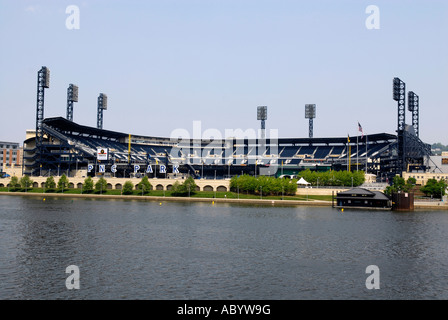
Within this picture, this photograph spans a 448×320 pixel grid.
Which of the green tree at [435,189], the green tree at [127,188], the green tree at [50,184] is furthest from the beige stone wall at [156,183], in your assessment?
the green tree at [435,189]

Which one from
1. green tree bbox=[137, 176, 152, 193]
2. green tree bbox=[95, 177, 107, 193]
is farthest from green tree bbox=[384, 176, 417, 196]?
green tree bbox=[95, 177, 107, 193]

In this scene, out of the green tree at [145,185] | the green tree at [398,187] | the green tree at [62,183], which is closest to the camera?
the green tree at [398,187]

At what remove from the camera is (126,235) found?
241 ft

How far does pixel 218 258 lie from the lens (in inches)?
2210

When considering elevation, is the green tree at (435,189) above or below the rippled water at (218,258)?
above

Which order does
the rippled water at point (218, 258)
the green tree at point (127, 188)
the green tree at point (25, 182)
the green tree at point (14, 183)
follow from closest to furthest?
the rippled water at point (218, 258) → the green tree at point (127, 188) → the green tree at point (25, 182) → the green tree at point (14, 183)

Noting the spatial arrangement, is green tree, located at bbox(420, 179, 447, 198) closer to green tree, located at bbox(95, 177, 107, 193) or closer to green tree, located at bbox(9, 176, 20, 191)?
green tree, located at bbox(95, 177, 107, 193)

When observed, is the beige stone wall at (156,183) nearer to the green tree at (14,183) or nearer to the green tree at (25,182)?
the green tree at (25,182)

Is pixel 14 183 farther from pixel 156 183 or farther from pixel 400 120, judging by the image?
pixel 400 120

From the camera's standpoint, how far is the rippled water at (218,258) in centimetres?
4256

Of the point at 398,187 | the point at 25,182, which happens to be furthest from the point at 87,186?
A: the point at 398,187

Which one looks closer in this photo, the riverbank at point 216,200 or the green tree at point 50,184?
the riverbank at point 216,200

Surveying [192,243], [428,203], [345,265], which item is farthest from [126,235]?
[428,203]
